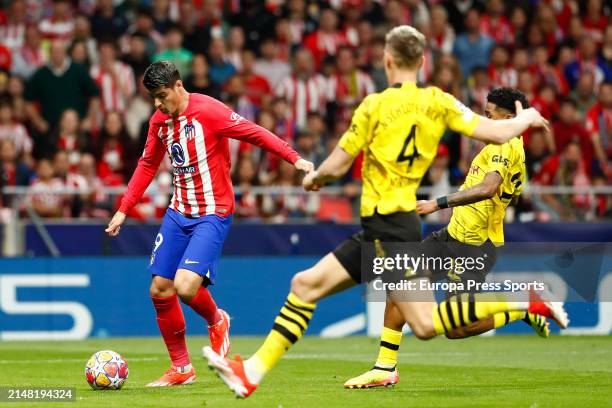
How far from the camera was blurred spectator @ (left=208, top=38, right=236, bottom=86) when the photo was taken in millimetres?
19828

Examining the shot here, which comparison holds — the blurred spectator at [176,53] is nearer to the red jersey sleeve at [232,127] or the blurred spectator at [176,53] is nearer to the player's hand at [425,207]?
the red jersey sleeve at [232,127]

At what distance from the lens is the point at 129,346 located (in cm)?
1509

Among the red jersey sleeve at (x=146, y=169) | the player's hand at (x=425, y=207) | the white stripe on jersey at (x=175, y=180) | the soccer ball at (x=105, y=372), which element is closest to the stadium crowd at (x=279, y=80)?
the red jersey sleeve at (x=146, y=169)

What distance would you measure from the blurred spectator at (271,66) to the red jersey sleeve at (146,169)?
32.5 ft

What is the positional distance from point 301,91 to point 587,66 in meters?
5.25

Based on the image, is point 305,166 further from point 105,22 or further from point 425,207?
point 105,22

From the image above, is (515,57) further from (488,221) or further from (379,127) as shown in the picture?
(379,127)

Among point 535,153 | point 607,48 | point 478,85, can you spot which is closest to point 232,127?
point 535,153

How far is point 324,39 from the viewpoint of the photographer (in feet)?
68.2

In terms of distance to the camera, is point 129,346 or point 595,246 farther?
point 595,246

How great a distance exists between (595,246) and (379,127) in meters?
9.68

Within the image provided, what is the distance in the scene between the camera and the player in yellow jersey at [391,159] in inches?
321

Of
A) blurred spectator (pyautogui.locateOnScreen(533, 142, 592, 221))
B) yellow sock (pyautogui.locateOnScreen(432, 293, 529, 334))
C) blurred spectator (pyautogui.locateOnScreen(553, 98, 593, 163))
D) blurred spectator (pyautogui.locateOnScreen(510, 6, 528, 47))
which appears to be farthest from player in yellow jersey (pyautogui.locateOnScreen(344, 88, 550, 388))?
blurred spectator (pyautogui.locateOnScreen(510, 6, 528, 47))

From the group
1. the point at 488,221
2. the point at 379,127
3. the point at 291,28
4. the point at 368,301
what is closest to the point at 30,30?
the point at 291,28
